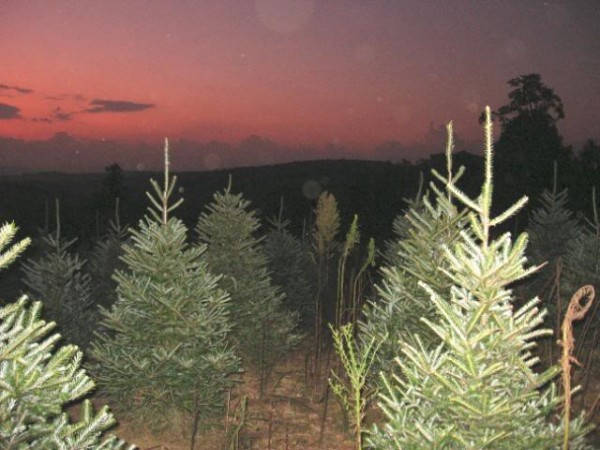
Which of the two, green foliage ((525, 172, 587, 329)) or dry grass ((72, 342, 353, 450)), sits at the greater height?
green foliage ((525, 172, 587, 329))

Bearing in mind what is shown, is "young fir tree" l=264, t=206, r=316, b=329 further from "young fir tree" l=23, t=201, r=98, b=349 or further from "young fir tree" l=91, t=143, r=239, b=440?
"young fir tree" l=91, t=143, r=239, b=440

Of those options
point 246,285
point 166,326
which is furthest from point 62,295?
point 166,326

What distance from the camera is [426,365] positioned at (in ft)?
11.8

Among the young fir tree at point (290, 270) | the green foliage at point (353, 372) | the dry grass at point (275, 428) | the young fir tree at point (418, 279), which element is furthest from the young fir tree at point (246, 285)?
the green foliage at point (353, 372)

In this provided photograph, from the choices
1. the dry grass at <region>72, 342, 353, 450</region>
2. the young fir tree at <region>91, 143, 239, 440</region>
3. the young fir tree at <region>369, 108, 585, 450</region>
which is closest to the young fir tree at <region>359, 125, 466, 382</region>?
the dry grass at <region>72, 342, 353, 450</region>

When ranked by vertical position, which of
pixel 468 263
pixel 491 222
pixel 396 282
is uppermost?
pixel 491 222

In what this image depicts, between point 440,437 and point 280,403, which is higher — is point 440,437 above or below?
above

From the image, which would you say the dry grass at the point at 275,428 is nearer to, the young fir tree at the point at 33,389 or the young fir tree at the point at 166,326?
the young fir tree at the point at 166,326

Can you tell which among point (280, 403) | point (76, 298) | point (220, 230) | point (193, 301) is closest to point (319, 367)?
point (280, 403)

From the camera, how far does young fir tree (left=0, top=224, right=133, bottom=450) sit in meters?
2.98

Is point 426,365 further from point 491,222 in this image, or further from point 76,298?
point 76,298

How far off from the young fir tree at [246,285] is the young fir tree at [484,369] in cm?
685

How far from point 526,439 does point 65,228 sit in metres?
50.5

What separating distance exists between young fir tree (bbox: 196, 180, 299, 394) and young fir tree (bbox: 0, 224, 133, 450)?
23.6ft
